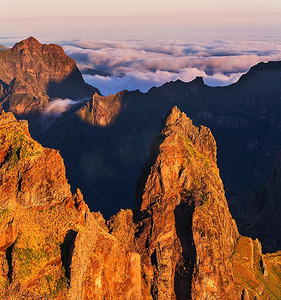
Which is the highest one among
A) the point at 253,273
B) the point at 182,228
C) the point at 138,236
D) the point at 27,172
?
the point at 27,172

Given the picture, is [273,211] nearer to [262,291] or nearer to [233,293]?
[262,291]

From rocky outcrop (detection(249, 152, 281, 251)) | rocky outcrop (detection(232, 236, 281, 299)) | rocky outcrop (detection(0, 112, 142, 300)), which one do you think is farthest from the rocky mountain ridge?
rocky outcrop (detection(249, 152, 281, 251))

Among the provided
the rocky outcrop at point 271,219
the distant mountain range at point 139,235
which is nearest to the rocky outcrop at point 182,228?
the distant mountain range at point 139,235

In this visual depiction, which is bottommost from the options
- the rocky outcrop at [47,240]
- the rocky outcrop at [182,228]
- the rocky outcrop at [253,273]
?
the rocky outcrop at [253,273]

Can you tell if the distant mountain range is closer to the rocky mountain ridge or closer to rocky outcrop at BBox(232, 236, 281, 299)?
the rocky mountain ridge

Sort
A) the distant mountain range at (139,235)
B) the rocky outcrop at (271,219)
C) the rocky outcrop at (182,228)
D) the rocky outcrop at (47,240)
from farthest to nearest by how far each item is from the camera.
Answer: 1. the rocky outcrop at (271,219)
2. the rocky outcrop at (182,228)
3. the distant mountain range at (139,235)
4. the rocky outcrop at (47,240)

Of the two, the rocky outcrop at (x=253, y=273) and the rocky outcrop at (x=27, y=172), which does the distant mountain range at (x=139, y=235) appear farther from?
the rocky outcrop at (x=253, y=273)

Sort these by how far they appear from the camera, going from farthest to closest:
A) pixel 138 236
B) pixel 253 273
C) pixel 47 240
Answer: pixel 253 273 < pixel 138 236 < pixel 47 240

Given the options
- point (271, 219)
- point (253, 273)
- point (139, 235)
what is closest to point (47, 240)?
point (139, 235)

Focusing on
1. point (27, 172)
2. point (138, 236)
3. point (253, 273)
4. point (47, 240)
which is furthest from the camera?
point (253, 273)

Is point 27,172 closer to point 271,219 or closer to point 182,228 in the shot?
point 182,228

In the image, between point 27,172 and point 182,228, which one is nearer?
point 27,172
